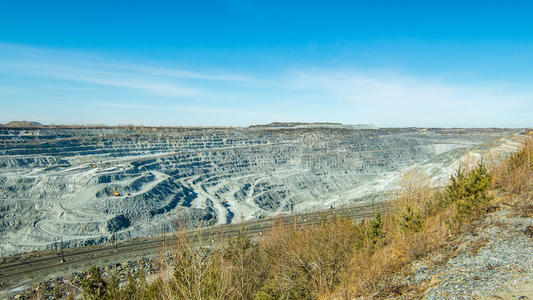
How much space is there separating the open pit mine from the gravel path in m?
14.3

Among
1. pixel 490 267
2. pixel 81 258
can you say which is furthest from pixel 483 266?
pixel 81 258

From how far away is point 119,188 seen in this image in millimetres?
46312

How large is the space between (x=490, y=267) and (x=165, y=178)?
171 feet

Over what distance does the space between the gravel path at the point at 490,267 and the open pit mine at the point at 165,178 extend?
1429 cm

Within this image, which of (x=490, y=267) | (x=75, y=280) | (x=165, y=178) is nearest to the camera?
(x=490, y=267)

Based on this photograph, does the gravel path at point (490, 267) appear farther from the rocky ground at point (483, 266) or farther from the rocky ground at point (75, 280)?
the rocky ground at point (75, 280)

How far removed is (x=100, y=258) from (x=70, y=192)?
17.7 m

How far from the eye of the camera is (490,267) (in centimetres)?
1229

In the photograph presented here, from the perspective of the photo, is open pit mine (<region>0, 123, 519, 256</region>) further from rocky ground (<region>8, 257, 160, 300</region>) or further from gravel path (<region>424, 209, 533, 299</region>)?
gravel path (<region>424, 209, 533, 299</region>)

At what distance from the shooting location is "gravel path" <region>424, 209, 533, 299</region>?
34.6 ft

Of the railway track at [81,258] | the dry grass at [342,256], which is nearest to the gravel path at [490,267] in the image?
the dry grass at [342,256]

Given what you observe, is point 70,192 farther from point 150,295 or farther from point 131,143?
point 150,295

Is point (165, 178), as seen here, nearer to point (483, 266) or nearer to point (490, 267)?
point (483, 266)

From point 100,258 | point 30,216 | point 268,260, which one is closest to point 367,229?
point 268,260
